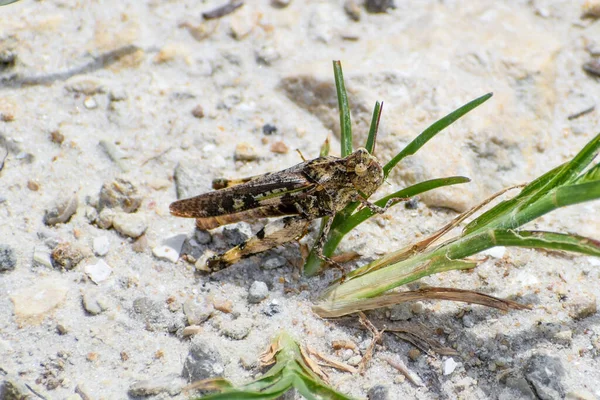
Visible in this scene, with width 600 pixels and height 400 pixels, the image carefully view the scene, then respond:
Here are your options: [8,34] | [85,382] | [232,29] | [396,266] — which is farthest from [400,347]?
[8,34]

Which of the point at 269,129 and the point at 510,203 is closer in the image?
the point at 510,203

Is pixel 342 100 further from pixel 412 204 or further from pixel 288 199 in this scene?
pixel 412 204

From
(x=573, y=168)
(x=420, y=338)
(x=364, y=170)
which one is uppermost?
(x=573, y=168)

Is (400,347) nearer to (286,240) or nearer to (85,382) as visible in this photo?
(286,240)

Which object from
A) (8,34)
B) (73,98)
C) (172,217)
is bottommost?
(172,217)

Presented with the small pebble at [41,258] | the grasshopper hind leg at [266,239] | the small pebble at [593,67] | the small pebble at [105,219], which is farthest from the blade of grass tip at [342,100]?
the small pebble at [593,67]

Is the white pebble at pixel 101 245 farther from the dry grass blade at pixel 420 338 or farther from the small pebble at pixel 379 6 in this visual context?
the small pebble at pixel 379 6

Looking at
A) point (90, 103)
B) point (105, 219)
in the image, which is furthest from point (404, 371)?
point (90, 103)
